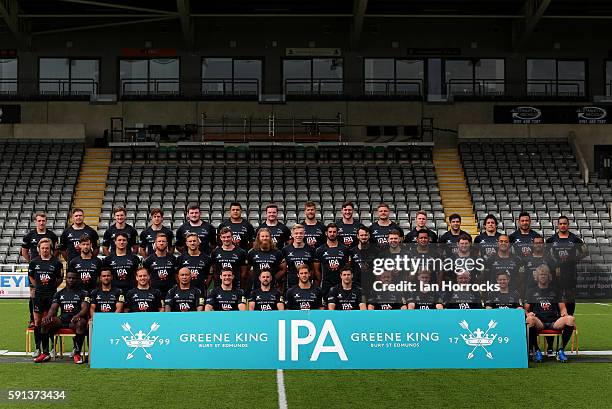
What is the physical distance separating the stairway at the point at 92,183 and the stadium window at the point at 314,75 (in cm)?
753

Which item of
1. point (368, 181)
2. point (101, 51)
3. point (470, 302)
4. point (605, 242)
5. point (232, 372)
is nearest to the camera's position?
point (232, 372)

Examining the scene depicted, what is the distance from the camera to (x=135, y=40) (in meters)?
33.2

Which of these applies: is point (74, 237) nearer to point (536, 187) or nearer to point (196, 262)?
point (196, 262)

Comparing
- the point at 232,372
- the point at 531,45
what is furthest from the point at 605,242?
the point at 232,372

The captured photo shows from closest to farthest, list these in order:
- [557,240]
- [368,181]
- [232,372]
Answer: [232,372] → [557,240] → [368,181]

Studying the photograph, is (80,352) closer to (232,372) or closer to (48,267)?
(48,267)

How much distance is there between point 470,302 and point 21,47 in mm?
25508

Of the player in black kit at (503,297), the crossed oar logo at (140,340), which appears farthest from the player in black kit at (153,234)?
the player in black kit at (503,297)

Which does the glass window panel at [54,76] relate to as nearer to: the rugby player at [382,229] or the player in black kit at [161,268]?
the player in black kit at [161,268]

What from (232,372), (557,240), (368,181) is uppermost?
(368,181)

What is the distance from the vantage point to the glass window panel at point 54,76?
109 ft

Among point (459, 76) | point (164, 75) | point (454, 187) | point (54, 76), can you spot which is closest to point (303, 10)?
point (164, 75)

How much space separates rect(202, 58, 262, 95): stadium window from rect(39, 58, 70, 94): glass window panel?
5314mm

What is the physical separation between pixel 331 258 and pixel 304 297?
0.82 metres
